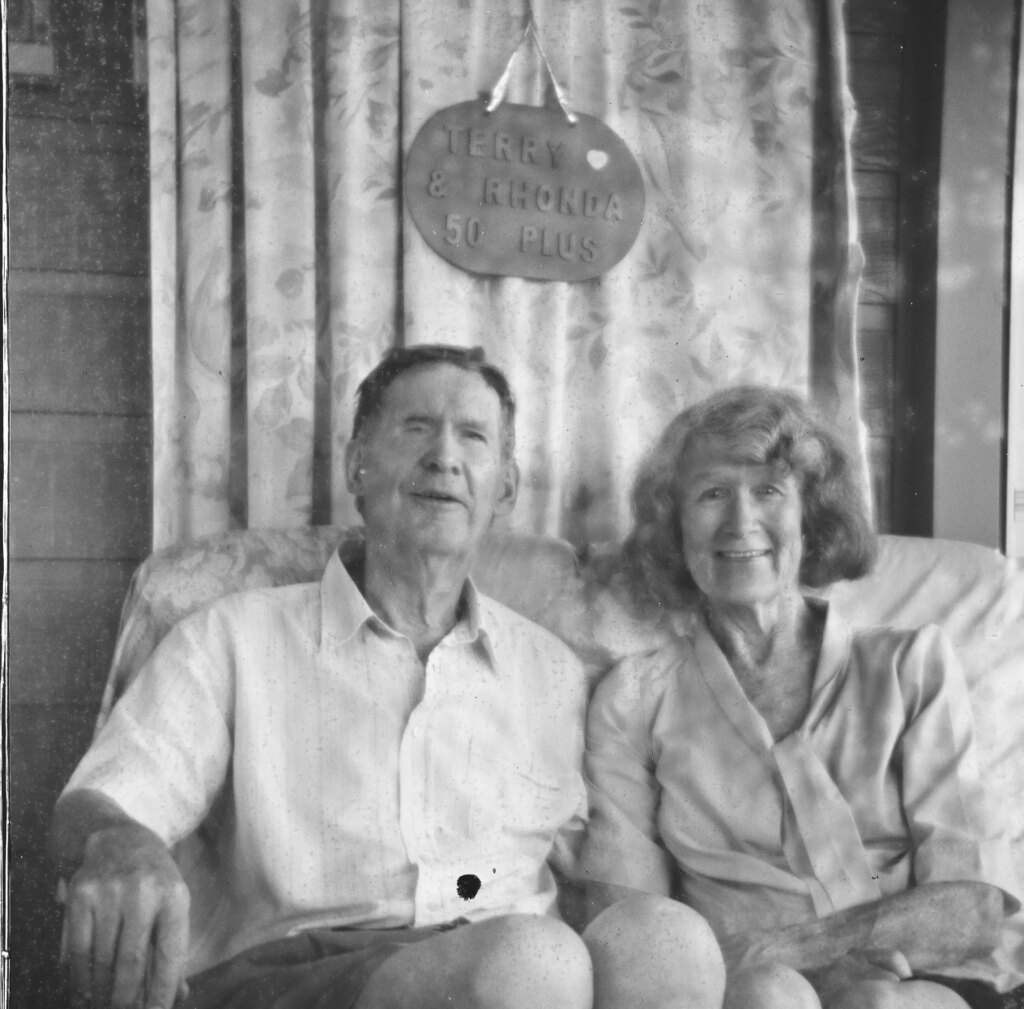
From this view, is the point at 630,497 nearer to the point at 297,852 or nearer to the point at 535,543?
the point at 535,543

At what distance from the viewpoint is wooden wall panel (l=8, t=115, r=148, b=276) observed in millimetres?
1111

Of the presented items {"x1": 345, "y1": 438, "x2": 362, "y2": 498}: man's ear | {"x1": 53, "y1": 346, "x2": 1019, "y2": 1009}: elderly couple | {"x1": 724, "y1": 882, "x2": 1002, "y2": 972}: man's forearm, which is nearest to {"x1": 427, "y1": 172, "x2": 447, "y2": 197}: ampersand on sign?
{"x1": 53, "y1": 346, "x2": 1019, "y2": 1009}: elderly couple

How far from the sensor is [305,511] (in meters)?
1.18

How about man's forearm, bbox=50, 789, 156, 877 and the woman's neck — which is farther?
the woman's neck

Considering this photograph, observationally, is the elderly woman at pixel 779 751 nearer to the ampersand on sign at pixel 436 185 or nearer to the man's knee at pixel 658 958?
the man's knee at pixel 658 958

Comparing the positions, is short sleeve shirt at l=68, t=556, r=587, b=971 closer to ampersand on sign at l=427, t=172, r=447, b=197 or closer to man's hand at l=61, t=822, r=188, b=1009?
man's hand at l=61, t=822, r=188, b=1009

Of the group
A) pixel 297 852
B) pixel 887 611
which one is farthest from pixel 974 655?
pixel 297 852

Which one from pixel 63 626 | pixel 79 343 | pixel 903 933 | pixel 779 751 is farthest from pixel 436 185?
pixel 903 933

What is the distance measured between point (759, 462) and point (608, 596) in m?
0.22

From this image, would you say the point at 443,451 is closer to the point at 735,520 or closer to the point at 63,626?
the point at 735,520

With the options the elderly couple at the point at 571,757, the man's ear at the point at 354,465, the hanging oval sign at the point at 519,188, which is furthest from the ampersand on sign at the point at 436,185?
the man's ear at the point at 354,465

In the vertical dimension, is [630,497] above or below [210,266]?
below

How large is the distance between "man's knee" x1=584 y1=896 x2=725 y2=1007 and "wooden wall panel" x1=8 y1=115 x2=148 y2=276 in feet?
2.72

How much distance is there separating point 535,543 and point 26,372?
549mm
